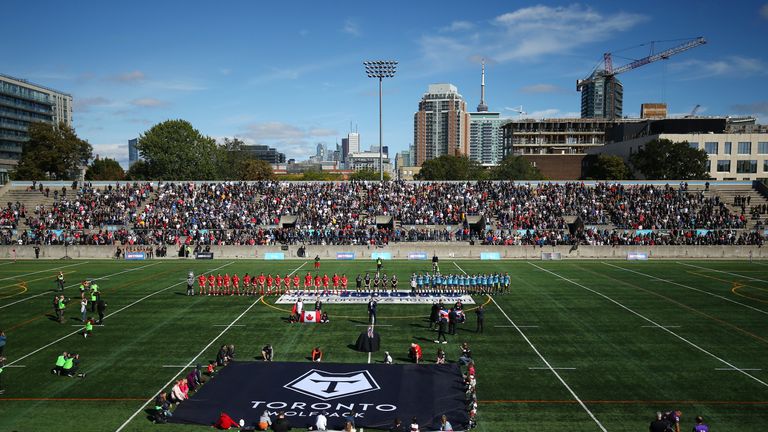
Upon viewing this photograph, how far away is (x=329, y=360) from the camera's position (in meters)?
20.4

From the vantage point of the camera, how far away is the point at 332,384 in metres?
A: 17.8

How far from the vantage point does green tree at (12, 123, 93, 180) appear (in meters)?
81.6

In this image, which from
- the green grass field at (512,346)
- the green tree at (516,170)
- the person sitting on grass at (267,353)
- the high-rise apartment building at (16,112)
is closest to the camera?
the green grass field at (512,346)

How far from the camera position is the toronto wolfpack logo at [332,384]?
1705 cm

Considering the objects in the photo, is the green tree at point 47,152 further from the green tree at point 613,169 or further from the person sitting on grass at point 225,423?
the green tree at point 613,169

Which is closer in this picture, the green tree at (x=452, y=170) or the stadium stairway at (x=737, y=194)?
the stadium stairway at (x=737, y=194)

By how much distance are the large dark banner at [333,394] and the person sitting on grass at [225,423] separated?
0.94 ft

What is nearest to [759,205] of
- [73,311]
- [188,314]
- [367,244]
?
[367,244]

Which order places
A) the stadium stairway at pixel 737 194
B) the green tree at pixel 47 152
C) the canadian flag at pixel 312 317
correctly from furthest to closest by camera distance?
the green tree at pixel 47 152, the stadium stairway at pixel 737 194, the canadian flag at pixel 312 317

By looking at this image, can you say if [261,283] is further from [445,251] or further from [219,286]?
[445,251]

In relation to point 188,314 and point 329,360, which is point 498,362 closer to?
point 329,360

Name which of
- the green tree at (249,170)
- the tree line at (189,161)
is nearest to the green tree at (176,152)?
the tree line at (189,161)

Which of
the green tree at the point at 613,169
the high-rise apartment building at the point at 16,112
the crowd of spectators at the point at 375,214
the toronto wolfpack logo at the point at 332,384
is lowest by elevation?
the toronto wolfpack logo at the point at 332,384

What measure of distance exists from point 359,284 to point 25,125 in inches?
4782
